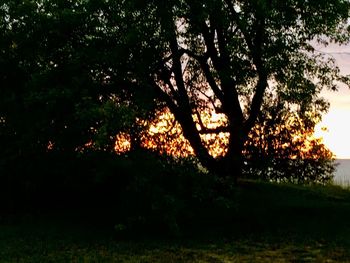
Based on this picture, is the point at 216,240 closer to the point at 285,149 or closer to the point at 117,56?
the point at 117,56

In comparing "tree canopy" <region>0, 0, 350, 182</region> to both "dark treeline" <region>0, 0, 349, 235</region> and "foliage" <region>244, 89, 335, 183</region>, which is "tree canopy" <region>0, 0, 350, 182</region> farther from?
"foliage" <region>244, 89, 335, 183</region>

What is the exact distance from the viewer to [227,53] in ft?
90.0

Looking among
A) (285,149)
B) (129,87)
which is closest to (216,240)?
(129,87)

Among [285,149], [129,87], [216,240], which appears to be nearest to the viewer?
[216,240]

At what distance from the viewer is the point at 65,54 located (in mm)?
25203

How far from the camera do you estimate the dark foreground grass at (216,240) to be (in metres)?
19.7

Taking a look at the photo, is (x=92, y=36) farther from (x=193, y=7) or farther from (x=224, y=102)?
Answer: (x=224, y=102)

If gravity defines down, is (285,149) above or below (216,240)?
above

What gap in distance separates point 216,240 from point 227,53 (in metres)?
9.21

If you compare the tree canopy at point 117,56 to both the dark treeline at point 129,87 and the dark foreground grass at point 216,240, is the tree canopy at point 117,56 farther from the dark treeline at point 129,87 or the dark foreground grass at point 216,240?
the dark foreground grass at point 216,240

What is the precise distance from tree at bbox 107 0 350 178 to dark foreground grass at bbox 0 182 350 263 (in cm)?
453

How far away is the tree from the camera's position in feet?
82.4

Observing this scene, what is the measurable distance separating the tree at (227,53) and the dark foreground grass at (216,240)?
178 inches

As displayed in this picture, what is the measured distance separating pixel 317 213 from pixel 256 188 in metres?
6.04
